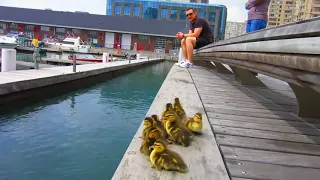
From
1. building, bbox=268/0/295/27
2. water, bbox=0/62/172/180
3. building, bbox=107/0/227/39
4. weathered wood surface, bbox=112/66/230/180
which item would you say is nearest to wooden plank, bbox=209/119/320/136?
weathered wood surface, bbox=112/66/230/180

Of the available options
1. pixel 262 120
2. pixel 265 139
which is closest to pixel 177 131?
pixel 265 139

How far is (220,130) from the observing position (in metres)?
2.46

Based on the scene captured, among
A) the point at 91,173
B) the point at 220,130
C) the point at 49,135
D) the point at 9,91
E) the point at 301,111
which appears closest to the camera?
the point at 220,130

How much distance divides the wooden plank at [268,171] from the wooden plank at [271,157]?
0.21 feet

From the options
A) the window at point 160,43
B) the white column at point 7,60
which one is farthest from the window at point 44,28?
the white column at point 7,60

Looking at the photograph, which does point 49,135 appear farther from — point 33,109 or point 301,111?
point 301,111

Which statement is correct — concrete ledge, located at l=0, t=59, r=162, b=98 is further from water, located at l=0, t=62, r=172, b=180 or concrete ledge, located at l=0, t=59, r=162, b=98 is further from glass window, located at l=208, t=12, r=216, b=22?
glass window, located at l=208, t=12, r=216, b=22

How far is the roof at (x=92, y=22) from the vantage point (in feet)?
180

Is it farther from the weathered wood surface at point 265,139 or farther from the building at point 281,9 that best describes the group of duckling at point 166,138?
the building at point 281,9

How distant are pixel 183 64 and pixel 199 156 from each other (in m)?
7.07

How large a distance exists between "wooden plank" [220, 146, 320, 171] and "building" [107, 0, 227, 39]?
268ft

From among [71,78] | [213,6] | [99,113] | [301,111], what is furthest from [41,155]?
[213,6]

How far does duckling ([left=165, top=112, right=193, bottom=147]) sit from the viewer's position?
2.04m

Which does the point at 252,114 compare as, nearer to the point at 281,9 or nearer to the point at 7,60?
the point at 7,60
